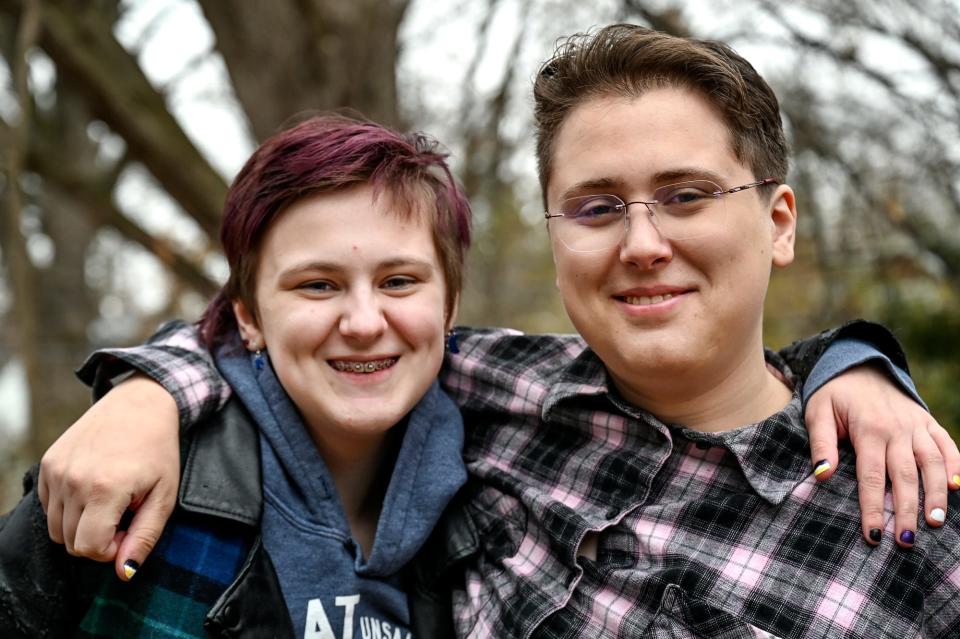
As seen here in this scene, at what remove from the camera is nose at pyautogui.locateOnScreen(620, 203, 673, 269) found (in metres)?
1.85

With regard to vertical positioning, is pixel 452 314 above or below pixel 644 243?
below

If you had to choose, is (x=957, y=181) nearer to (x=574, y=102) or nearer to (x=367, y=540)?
(x=574, y=102)

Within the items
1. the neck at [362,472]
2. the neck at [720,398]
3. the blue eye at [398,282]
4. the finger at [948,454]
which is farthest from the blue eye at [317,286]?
the finger at [948,454]

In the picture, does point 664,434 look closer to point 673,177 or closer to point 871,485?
point 871,485

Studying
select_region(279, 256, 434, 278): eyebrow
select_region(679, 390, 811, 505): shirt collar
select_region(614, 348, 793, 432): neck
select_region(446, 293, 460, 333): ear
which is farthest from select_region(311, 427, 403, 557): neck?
select_region(679, 390, 811, 505): shirt collar

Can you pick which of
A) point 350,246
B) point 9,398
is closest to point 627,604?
Result: point 350,246

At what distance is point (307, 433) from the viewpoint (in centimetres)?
212

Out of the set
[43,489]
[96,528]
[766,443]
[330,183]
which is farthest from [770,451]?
[43,489]

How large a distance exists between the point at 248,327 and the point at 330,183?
439 mm

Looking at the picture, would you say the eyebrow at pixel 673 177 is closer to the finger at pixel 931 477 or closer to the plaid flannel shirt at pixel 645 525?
the plaid flannel shirt at pixel 645 525

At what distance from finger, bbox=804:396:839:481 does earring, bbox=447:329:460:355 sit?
3.01 ft

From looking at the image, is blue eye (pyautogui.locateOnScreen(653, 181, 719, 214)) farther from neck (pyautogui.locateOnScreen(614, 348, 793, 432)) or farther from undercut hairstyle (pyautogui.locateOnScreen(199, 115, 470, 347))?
undercut hairstyle (pyautogui.locateOnScreen(199, 115, 470, 347))

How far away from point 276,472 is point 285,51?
2090 mm

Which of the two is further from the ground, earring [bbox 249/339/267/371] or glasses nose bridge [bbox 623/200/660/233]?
glasses nose bridge [bbox 623/200/660/233]
